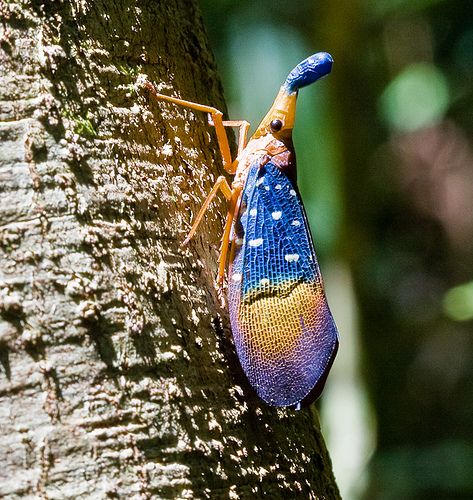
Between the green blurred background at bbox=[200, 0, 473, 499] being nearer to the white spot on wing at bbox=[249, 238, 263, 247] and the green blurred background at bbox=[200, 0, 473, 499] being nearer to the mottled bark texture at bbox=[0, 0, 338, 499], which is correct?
the white spot on wing at bbox=[249, 238, 263, 247]

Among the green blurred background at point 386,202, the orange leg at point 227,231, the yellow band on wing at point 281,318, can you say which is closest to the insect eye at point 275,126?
the orange leg at point 227,231

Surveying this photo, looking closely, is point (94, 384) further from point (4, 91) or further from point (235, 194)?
point (235, 194)

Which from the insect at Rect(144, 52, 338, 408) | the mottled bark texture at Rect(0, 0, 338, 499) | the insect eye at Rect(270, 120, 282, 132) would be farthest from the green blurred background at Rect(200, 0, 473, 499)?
the mottled bark texture at Rect(0, 0, 338, 499)

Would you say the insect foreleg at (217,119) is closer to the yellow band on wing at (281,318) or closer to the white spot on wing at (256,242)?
the white spot on wing at (256,242)

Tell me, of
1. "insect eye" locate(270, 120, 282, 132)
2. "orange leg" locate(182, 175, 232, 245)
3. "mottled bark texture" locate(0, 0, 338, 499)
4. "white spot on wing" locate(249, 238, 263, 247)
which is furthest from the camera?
"insect eye" locate(270, 120, 282, 132)

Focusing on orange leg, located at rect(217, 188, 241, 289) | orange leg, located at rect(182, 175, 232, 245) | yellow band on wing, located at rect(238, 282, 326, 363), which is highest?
orange leg, located at rect(182, 175, 232, 245)

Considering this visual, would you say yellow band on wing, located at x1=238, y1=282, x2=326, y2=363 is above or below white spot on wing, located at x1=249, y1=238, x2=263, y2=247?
below

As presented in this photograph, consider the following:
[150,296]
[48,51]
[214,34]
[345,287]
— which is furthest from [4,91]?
[214,34]
